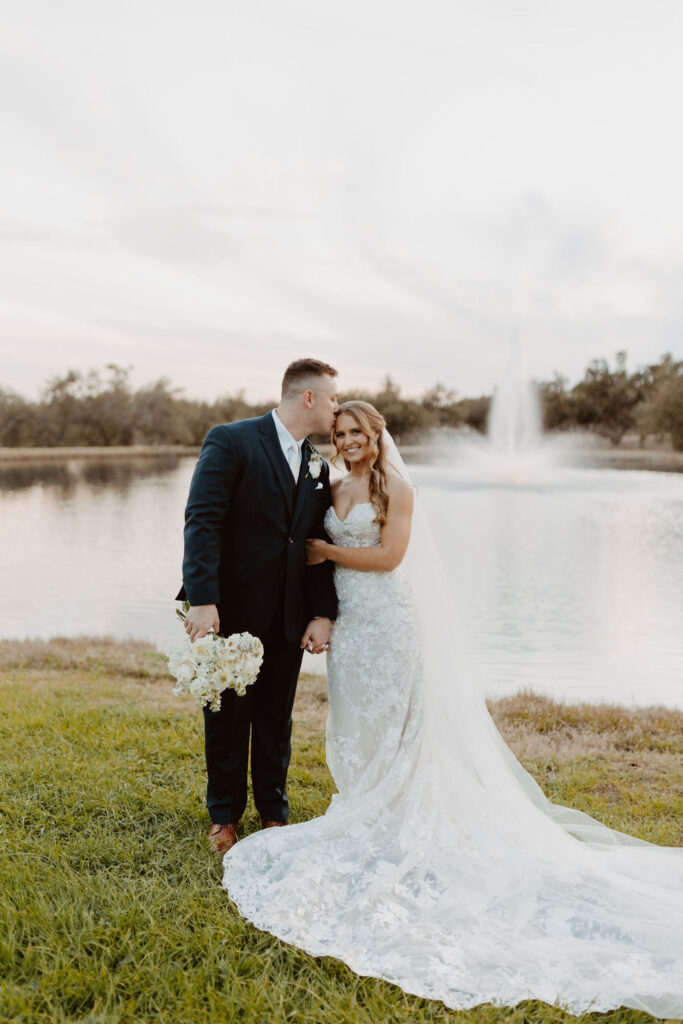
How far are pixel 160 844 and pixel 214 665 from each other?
1.02m

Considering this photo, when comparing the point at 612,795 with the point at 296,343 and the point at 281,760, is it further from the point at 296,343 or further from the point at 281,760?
the point at 296,343

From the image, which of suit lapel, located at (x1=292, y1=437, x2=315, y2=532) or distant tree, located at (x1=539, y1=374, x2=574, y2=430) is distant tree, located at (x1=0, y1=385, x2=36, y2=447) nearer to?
distant tree, located at (x1=539, y1=374, x2=574, y2=430)

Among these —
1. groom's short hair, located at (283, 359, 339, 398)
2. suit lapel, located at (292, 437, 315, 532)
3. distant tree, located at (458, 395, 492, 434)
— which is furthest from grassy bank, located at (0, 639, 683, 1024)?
distant tree, located at (458, 395, 492, 434)

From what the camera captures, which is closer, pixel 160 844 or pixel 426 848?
pixel 426 848

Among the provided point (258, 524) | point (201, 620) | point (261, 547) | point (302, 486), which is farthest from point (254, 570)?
point (302, 486)

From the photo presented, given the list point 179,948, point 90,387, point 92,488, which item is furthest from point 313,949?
point 90,387

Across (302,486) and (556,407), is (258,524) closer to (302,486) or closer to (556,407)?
(302,486)

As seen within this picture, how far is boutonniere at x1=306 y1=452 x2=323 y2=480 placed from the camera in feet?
12.2

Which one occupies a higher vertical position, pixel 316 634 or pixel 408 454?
pixel 408 454

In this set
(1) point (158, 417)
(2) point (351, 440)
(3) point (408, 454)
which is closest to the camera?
(2) point (351, 440)

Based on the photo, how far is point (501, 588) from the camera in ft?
47.9

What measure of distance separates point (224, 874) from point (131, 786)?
128 cm

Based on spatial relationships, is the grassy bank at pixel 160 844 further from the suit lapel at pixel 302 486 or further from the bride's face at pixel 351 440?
the bride's face at pixel 351 440

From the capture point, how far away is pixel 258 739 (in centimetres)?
395
